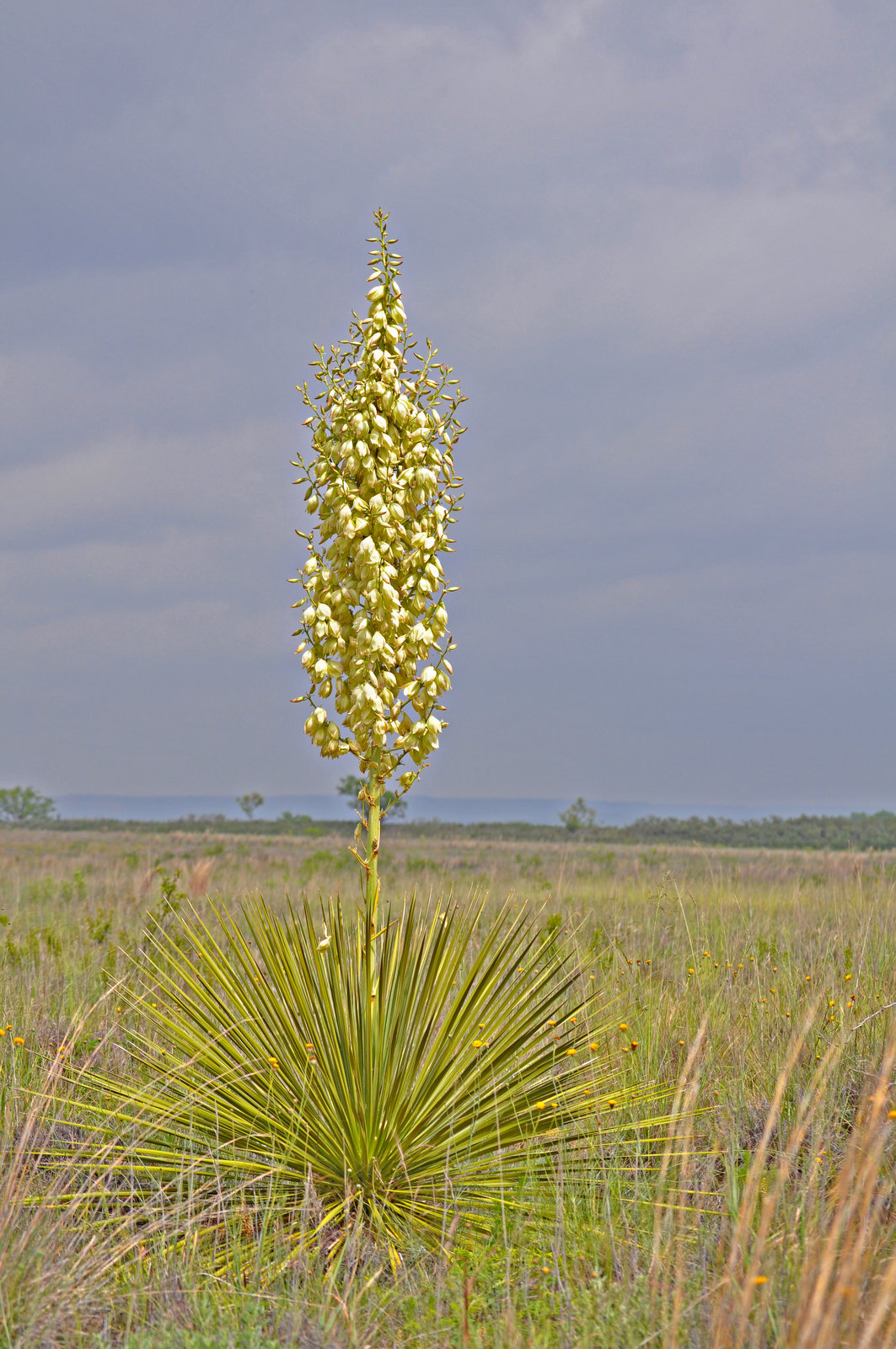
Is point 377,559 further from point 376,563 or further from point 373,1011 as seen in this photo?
point 373,1011

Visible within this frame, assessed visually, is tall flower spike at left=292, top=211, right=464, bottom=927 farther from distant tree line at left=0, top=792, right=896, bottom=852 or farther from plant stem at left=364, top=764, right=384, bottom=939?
distant tree line at left=0, top=792, right=896, bottom=852

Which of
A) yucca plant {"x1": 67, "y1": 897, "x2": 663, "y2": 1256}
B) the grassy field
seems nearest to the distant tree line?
the grassy field

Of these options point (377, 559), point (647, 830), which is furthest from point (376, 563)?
point (647, 830)

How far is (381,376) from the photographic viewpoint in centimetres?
368

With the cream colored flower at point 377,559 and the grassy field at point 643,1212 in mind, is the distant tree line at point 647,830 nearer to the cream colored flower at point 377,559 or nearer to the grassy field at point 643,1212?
the grassy field at point 643,1212

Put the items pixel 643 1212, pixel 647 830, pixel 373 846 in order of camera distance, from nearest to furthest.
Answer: pixel 643 1212 < pixel 373 846 < pixel 647 830

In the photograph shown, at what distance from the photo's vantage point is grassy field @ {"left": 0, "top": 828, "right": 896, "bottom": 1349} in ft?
7.95

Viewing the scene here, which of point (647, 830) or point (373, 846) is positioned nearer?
point (373, 846)

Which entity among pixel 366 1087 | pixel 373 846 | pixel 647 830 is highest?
pixel 373 846

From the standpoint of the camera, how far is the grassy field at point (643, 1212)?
242 cm

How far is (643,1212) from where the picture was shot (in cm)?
330

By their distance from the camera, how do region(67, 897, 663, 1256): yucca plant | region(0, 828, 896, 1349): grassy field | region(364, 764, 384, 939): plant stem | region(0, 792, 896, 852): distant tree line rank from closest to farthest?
1. region(0, 828, 896, 1349): grassy field
2. region(67, 897, 663, 1256): yucca plant
3. region(364, 764, 384, 939): plant stem
4. region(0, 792, 896, 852): distant tree line

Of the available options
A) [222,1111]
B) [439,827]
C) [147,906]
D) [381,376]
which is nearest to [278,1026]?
[222,1111]

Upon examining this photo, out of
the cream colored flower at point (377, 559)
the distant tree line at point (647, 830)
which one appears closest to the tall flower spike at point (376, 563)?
the cream colored flower at point (377, 559)
